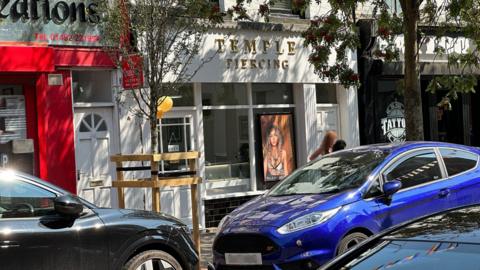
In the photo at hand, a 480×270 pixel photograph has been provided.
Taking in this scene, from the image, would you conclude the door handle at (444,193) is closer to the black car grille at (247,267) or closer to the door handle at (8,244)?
the black car grille at (247,267)

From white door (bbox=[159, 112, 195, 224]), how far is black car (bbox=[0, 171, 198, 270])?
5.55 meters

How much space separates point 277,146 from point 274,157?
9.7 inches

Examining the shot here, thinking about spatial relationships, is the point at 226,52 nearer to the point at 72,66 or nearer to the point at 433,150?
the point at 72,66

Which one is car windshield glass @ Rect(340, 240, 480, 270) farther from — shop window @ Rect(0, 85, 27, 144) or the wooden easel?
shop window @ Rect(0, 85, 27, 144)

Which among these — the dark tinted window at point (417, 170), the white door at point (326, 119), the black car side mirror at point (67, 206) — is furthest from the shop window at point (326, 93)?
A: the black car side mirror at point (67, 206)

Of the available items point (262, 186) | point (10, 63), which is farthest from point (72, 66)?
point (262, 186)

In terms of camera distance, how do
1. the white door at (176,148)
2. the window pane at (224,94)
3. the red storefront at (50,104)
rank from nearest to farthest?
the red storefront at (50,104) < the white door at (176,148) < the window pane at (224,94)

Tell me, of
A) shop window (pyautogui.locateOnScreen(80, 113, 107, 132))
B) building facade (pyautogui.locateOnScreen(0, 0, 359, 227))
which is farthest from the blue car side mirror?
shop window (pyautogui.locateOnScreen(80, 113, 107, 132))

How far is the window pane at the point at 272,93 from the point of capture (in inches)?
528

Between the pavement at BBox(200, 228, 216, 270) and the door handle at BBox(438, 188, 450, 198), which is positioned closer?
the door handle at BBox(438, 188, 450, 198)

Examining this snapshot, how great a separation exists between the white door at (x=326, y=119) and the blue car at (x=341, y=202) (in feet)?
19.6

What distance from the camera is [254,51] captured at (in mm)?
13055

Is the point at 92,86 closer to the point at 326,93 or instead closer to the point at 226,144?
the point at 226,144

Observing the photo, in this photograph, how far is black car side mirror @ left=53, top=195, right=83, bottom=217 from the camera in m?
5.48
